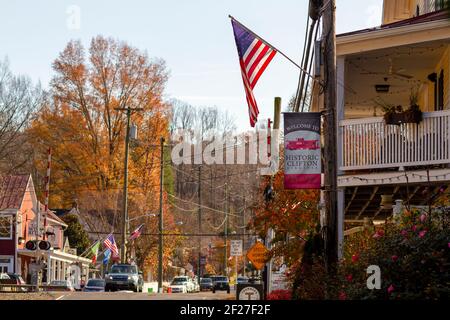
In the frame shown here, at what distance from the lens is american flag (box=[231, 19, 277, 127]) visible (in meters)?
19.4

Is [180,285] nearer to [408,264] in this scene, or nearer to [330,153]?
[330,153]

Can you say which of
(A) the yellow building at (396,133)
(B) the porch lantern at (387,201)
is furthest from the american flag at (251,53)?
(B) the porch lantern at (387,201)

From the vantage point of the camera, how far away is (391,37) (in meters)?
22.8

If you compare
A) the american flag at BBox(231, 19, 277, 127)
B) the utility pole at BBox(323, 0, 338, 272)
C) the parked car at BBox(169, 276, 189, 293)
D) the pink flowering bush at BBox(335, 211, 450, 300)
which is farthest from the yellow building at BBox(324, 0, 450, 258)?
the parked car at BBox(169, 276, 189, 293)

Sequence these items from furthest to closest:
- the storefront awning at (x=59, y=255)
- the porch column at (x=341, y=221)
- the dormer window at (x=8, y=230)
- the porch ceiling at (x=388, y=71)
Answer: the storefront awning at (x=59, y=255) < the dormer window at (x=8, y=230) < the porch ceiling at (x=388, y=71) < the porch column at (x=341, y=221)

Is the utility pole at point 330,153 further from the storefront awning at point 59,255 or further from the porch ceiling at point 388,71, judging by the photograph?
the storefront awning at point 59,255

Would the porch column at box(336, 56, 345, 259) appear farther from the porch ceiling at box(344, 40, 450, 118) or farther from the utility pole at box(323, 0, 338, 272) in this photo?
the utility pole at box(323, 0, 338, 272)

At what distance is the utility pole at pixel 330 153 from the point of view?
18156mm

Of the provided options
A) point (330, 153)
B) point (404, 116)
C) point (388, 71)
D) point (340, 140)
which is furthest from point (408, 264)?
point (388, 71)

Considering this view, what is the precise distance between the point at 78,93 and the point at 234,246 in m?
16.4

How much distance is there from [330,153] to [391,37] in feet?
19.0

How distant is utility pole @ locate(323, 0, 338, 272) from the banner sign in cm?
58

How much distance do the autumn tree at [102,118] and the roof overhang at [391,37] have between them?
43.5 m
